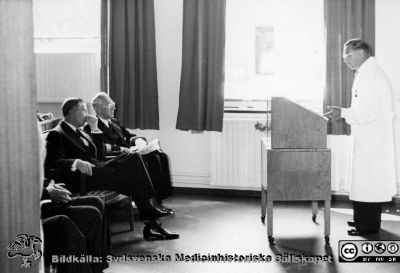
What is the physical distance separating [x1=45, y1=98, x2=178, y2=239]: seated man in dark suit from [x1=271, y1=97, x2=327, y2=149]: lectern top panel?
3.49 feet

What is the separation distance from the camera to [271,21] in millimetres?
5918

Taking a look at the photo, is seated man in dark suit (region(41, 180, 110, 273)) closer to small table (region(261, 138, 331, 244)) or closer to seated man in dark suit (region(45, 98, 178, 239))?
seated man in dark suit (region(45, 98, 178, 239))

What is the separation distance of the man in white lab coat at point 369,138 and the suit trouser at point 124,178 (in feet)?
5.19

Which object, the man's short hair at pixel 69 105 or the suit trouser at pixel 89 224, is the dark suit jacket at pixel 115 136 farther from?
the suit trouser at pixel 89 224

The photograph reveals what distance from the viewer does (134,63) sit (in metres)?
6.11

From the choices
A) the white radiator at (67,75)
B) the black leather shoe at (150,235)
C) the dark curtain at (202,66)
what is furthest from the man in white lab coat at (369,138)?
the white radiator at (67,75)

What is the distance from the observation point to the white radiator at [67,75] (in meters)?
6.34

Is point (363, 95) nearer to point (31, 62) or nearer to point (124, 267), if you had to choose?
point (124, 267)

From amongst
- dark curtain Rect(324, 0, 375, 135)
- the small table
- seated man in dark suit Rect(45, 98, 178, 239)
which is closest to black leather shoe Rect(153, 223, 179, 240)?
seated man in dark suit Rect(45, 98, 178, 239)

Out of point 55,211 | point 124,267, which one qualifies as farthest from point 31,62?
point 124,267

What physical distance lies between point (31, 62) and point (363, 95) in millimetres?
3362

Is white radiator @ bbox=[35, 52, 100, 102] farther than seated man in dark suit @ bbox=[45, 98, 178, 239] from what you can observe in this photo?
Yes

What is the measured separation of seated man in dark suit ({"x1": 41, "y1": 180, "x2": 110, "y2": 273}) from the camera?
2.69m

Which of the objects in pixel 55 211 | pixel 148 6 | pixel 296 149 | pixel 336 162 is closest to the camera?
pixel 55 211
